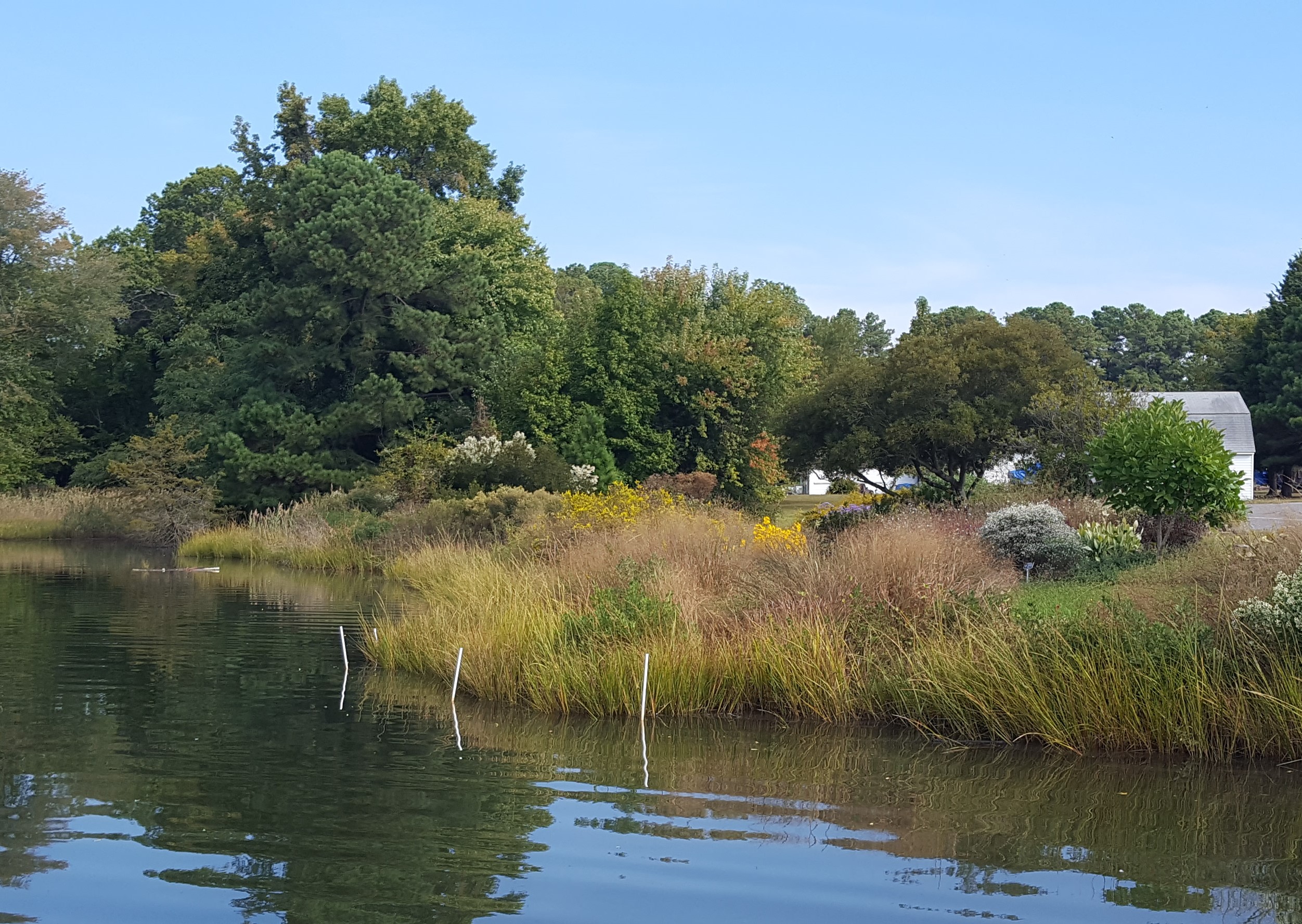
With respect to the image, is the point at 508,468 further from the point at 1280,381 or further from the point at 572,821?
the point at 1280,381

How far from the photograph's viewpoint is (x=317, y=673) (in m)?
17.8

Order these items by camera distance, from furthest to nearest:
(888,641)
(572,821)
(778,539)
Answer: (778,539)
(888,641)
(572,821)

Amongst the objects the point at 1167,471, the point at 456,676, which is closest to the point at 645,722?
the point at 456,676

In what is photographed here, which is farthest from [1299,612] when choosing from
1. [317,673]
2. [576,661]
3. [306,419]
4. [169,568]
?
[306,419]

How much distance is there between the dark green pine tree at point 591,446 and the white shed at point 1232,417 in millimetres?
30920

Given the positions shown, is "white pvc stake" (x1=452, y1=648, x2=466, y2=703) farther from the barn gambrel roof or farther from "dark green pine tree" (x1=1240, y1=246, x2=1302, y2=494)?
"dark green pine tree" (x1=1240, y1=246, x2=1302, y2=494)

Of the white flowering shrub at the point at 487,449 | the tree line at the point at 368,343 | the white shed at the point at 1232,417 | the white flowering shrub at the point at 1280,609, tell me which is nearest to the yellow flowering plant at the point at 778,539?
the white flowering shrub at the point at 1280,609

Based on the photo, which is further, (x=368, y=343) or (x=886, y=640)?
(x=368, y=343)

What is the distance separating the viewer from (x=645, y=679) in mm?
13562

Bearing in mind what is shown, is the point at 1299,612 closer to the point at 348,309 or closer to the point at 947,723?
the point at 947,723

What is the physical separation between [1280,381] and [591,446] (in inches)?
1611

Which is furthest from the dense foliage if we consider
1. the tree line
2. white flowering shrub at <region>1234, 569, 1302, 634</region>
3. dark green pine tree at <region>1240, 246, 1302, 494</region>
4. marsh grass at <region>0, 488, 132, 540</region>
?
dark green pine tree at <region>1240, 246, 1302, 494</region>

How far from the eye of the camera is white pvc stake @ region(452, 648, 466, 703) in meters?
15.2

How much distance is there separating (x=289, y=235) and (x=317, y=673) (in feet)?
112
